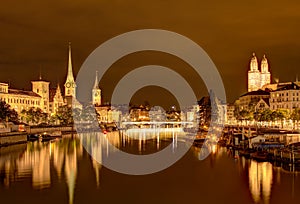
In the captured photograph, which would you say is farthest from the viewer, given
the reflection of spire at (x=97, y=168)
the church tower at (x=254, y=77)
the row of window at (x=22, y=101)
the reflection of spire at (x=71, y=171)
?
the church tower at (x=254, y=77)

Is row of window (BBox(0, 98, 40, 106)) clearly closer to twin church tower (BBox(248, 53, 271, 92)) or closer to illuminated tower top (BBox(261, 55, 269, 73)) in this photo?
twin church tower (BBox(248, 53, 271, 92))

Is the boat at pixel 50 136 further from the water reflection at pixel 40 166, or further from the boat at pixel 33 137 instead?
the water reflection at pixel 40 166

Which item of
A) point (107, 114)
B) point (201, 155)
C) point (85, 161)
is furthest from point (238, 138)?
point (107, 114)

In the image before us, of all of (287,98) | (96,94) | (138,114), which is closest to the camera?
(287,98)

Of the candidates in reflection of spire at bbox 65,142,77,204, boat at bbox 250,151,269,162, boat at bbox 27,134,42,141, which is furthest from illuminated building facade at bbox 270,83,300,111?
reflection of spire at bbox 65,142,77,204

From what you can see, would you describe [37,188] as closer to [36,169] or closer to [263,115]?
[36,169]

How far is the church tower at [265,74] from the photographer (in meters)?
132

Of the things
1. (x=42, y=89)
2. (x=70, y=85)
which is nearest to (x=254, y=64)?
(x=70, y=85)

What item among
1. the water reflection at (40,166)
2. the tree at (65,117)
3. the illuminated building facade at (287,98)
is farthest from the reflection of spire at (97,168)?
the tree at (65,117)

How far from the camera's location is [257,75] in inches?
5182

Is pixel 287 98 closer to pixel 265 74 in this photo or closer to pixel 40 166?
pixel 40 166

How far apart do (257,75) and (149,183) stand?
107344 millimetres

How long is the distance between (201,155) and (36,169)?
1428 cm

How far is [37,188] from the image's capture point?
85.1 feet
